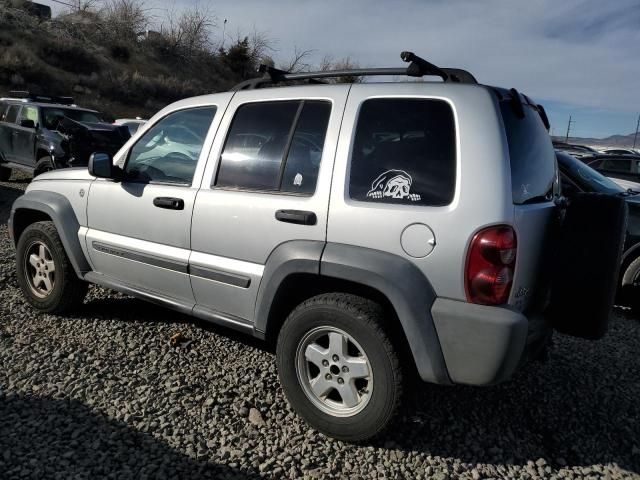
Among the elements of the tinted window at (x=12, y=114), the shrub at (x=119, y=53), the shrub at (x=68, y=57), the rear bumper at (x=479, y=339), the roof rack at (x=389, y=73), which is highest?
the shrub at (x=119, y=53)

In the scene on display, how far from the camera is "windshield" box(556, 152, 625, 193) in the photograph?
6145 millimetres

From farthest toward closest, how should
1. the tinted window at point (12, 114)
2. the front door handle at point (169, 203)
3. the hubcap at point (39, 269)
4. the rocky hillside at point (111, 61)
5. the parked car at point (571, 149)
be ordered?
the rocky hillside at point (111, 61) < the tinted window at point (12, 114) < the parked car at point (571, 149) < the hubcap at point (39, 269) < the front door handle at point (169, 203)

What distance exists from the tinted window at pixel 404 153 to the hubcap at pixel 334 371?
30.6 inches

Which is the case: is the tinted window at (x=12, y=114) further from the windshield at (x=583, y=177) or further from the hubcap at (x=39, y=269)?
the windshield at (x=583, y=177)

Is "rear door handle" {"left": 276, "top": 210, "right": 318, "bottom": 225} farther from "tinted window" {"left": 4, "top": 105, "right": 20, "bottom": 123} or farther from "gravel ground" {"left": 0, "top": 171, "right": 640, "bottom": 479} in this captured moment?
"tinted window" {"left": 4, "top": 105, "right": 20, "bottom": 123}

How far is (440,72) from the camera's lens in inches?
122

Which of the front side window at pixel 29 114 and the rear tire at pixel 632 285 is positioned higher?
the front side window at pixel 29 114

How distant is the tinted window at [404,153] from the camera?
261 centimetres

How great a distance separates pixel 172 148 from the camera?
3.74m

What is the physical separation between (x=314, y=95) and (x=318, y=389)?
1657 millimetres

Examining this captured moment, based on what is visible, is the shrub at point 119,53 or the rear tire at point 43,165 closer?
the rear tire at point 43,165

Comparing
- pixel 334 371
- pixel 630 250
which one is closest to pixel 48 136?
pixel 334 371

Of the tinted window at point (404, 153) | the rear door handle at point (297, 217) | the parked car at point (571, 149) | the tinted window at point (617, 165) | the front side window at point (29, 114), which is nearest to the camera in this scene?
the tinted window at point (404, 153)

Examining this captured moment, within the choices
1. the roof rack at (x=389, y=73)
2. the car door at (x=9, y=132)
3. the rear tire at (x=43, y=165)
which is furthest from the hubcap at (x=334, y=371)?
the car door at (x=9, y=132)
